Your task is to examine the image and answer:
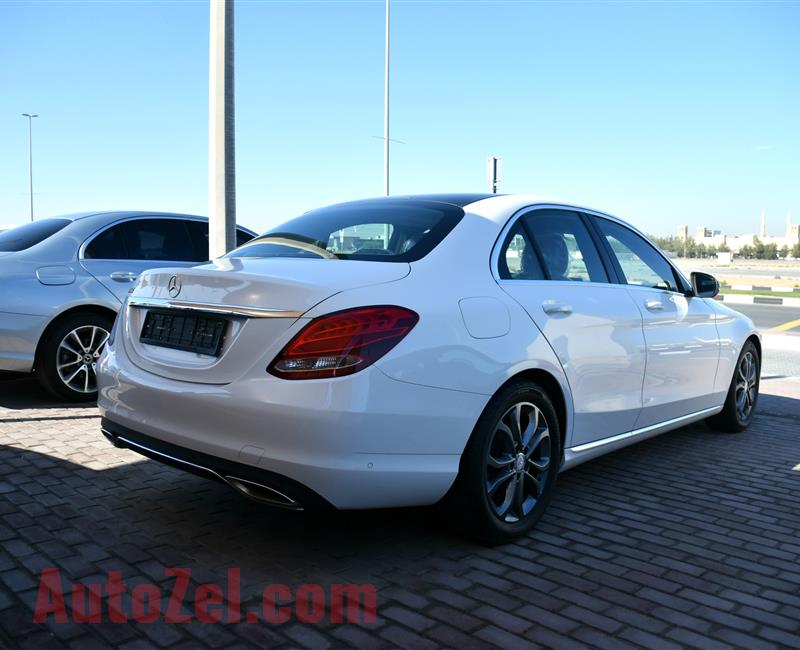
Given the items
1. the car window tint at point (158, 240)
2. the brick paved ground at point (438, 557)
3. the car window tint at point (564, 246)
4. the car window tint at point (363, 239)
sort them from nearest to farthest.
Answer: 1. the brick paved ground at point (438, 557)
2. the car window tint at point (363, 239)
3. the car window tint at point (564, 246)
4. the car window tint at point (158, 240)

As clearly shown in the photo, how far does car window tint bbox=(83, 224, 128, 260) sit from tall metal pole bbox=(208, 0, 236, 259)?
79 centimetres

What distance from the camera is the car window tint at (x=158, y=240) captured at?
21.9 ft

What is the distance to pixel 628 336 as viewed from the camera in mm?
4289

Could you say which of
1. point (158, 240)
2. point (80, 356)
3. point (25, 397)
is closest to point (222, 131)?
point (158, 240)

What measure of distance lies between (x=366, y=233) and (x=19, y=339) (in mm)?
3453

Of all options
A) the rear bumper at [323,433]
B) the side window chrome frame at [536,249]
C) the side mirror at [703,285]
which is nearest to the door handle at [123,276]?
the rear bumper at [323,433]

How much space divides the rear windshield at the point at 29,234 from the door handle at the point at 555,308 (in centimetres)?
446

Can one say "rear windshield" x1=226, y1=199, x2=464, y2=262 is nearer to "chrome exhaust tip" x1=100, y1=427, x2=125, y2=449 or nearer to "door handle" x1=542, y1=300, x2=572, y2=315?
"door handle" x1=542, y1=300, x2=572, y2=315

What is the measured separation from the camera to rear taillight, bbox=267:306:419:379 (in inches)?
112

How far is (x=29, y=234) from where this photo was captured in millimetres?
6465

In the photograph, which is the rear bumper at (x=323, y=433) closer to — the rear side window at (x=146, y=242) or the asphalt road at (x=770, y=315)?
the rear side window at (x=146, y=242)

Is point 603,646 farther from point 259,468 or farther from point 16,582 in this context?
point 16,582

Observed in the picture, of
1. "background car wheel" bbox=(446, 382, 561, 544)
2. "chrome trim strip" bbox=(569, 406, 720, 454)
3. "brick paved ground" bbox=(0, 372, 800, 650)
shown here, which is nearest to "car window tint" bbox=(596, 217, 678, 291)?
"chrome trim strip" bbox=(569, 406, 720, 454)

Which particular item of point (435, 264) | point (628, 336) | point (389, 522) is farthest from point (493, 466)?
point (628, 336)
